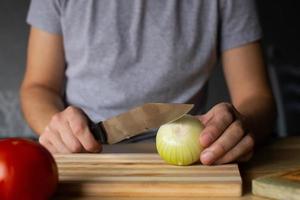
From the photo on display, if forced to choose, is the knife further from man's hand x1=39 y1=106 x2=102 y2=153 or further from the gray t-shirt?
the gray t-shirt

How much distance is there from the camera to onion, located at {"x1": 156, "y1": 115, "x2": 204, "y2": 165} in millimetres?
719

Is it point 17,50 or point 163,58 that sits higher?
point 163,58

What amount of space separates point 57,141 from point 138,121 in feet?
0.45

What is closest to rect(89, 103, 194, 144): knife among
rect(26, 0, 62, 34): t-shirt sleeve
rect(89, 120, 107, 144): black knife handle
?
rect(89, 120, 107, 144): black knife handle

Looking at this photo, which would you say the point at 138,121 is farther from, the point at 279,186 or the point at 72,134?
the point at 279,186

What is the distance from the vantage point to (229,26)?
1135 mm

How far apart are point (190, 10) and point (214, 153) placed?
48 centimetres

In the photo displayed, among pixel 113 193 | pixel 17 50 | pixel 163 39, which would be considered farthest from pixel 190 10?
pixel 17 50

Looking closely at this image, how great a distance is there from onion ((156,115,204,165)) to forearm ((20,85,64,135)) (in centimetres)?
36

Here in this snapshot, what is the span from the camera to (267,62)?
217cm

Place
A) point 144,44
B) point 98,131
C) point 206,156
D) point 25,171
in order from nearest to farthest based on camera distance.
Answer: point 25,171 < point 206,156 < point 98,131 < point 144,44

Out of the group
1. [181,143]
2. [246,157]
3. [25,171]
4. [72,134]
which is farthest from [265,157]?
[25,171]

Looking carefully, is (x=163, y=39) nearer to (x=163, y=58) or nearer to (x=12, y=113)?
(x=163, y=58)

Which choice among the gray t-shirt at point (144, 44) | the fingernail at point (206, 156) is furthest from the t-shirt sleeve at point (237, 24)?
the fingernail at point (206, 156)
